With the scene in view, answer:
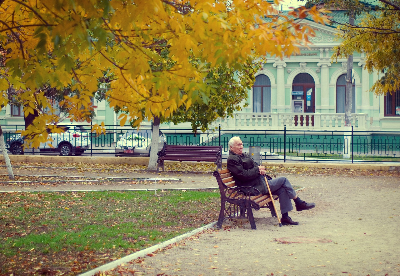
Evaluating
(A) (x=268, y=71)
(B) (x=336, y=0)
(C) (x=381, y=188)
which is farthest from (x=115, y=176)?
(A) (x=268, y=71)

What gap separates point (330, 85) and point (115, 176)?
21.9 metres

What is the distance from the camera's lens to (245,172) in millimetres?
9117

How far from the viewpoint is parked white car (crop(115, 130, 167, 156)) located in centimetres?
2142

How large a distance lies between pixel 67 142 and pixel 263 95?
15.6m

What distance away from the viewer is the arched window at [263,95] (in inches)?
1415

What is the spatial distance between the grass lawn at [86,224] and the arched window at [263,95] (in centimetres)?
2368

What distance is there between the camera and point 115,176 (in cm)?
1605

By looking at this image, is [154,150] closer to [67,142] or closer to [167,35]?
[67,142]

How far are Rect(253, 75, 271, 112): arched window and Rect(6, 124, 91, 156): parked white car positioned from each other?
1484cm

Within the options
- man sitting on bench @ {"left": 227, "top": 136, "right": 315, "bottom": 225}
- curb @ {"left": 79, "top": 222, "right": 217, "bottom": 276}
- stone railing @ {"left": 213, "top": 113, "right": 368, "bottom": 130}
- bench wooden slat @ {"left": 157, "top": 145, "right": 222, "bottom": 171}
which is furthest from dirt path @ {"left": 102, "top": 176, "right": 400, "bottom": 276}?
stone railing @ {"left": 213, "top": 113, "right": 368, "bottom": 130}

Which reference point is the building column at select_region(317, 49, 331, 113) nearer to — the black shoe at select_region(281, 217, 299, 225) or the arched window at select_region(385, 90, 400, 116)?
the arched window at select_region(385, 90, 400, 116)

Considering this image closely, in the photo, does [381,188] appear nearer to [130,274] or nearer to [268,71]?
[130,274]

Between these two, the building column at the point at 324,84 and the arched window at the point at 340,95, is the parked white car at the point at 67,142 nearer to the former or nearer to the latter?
the building column at the point at 324,84

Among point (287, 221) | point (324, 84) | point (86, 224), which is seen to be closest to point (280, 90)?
point (324, 84)
